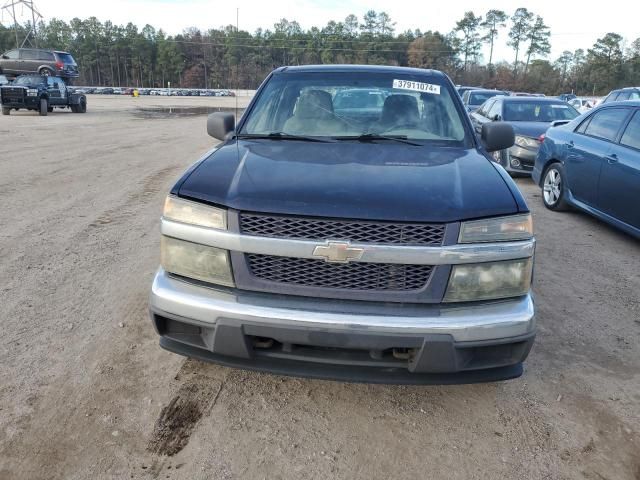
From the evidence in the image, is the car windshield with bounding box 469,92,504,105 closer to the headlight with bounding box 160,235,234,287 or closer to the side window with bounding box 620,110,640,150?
the side window with bounding box 620,110,640,150

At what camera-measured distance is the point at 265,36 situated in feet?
385

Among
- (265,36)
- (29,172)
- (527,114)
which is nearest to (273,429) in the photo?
(29,172)

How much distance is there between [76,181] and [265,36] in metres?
119

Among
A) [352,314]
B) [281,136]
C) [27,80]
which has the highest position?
[27,80]

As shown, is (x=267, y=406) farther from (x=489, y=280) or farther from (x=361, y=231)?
(x=489, y=280)

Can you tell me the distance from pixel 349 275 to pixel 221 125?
184cm

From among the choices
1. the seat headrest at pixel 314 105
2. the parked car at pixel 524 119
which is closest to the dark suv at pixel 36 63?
the parked car at pixel 524 119

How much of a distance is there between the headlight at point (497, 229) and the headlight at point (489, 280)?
113 millimetres

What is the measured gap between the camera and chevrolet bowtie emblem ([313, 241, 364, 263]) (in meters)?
2.27

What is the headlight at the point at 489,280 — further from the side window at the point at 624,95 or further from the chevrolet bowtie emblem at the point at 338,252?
the side window at the point at 624,95

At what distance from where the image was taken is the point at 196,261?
246 centimetres

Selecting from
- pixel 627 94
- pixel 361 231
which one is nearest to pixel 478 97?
pixel 627 94

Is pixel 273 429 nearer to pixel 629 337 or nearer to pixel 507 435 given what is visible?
pixel 507 435

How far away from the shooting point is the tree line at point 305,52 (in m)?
90.2
